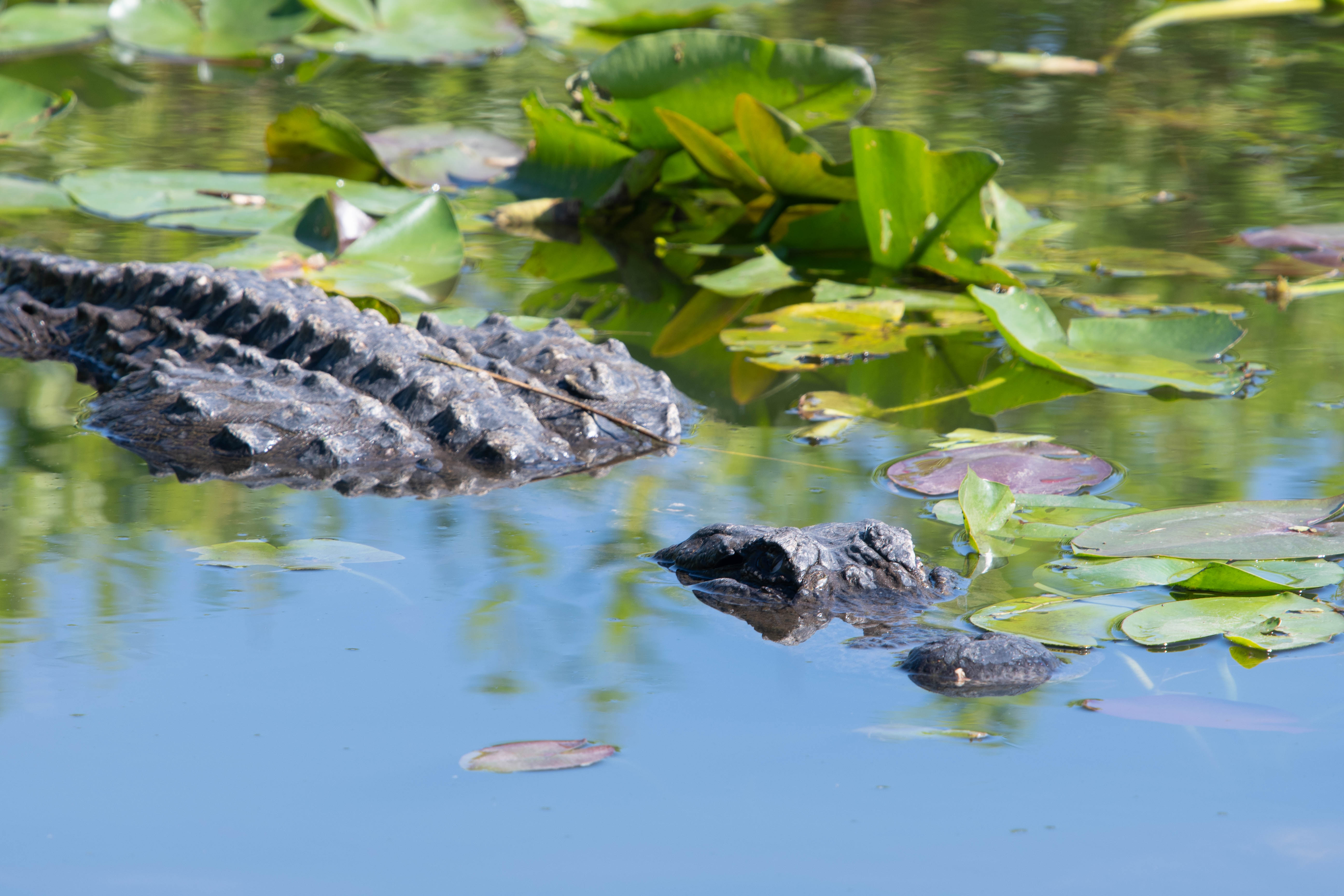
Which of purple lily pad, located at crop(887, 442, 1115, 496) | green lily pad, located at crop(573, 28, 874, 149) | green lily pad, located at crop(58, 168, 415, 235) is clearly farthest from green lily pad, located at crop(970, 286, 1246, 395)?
green lily pad, located at crop(58, 168, 415, 235)

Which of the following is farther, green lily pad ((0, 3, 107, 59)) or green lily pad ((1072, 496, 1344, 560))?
green lily pad ((0, 3, 107, 59))

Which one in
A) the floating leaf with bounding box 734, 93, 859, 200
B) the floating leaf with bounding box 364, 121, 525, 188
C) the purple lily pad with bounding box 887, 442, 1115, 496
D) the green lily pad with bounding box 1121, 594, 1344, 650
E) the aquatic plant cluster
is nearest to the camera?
the green lily pad with bounding box 1121, 594, 1344, 650

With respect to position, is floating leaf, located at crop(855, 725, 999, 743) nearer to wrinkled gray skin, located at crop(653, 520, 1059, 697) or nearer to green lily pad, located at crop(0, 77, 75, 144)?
wrinkled gray skin, located at crop(653, 520, 1059, 697)

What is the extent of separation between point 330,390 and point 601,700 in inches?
48.3

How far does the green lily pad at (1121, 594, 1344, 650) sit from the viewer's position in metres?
1.85

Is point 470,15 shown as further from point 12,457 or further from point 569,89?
point 12,457

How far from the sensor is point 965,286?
3748 millimetres

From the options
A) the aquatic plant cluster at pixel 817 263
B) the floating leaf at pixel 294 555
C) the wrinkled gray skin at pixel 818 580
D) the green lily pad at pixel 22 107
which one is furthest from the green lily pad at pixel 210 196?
the wrinkled gray skin at pixel 818 580

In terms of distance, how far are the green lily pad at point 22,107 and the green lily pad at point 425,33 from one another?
4.95 feet

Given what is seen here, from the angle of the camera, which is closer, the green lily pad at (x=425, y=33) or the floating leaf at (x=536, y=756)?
the floating leaf at (x=536, y=756)

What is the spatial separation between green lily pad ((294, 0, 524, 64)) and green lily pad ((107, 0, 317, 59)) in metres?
0.14

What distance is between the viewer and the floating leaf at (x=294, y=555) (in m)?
2.18

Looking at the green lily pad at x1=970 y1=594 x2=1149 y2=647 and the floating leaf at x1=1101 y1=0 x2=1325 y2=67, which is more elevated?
the floating leaf at x1=1101 y1=0 x2=1325 y2=67

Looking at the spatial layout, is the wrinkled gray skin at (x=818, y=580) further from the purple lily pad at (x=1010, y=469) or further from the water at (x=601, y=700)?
the purple lily pad at (x=1010, y=469)
